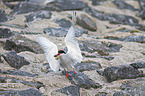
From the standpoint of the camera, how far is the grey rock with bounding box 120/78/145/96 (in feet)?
12.5

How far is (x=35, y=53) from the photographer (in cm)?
584

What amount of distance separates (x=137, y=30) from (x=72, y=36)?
4.54 m

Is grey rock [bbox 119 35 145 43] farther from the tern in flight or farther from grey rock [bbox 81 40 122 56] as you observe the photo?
the tern in flight

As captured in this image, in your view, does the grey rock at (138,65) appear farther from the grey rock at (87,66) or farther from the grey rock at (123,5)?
the grey rock at (123,5)

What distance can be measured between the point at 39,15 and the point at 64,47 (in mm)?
2720

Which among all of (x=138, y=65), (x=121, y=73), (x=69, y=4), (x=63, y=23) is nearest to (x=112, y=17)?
(x=69, y=4)

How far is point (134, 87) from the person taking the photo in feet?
13.1

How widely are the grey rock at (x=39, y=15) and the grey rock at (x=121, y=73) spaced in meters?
4.44

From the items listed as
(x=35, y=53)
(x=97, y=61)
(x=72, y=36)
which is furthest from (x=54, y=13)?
(x=72, y=36)

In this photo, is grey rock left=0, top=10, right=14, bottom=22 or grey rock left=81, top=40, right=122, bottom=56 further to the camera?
grey rock left=0, top=10, right=14, bottom=22

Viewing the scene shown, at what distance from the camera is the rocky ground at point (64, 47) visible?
412 centimetres

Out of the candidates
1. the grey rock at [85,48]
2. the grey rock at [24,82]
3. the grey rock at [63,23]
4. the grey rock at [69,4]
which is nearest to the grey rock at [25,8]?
the grey rock at [69,4]

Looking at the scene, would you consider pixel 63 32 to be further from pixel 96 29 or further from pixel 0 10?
pixel 0 10

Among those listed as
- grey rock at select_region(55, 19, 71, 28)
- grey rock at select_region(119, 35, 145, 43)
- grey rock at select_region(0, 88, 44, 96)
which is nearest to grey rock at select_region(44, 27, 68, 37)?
grey rock at select_region(55, 19, 71, 28)
